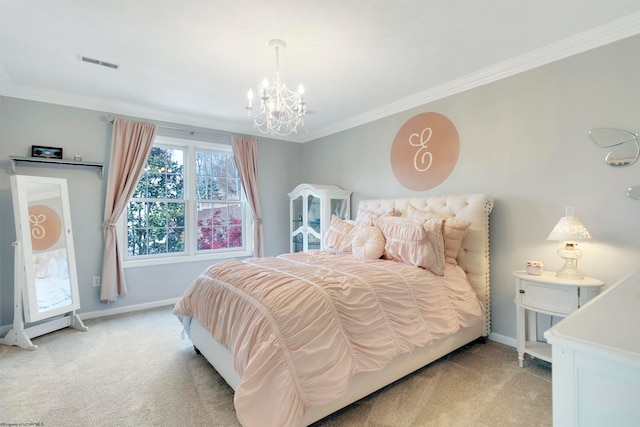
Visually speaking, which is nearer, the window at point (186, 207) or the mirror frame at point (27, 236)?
the mirror frame at point (27, 236)

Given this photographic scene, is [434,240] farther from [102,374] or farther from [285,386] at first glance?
[102,374]

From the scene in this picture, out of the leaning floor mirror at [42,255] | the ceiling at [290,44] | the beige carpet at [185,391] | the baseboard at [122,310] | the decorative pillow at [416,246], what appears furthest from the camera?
the baseboard at [122,310]

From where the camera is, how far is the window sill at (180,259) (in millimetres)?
3793

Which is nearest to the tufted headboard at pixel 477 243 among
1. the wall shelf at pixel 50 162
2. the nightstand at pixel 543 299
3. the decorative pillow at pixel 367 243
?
the nightstand at pixel 543 299

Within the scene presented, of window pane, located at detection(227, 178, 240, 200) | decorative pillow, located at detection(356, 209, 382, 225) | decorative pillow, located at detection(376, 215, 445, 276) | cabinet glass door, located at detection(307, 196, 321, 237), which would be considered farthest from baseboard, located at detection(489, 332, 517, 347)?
window pane, located at detection(227, 178, 240, 200)

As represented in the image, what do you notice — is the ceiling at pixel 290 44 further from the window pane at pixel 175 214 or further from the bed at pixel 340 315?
the window pane at pixel 175 214

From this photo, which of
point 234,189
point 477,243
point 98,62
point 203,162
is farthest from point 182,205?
point 477,243

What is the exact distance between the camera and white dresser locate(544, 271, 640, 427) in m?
0.77

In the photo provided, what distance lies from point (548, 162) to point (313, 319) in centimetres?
233

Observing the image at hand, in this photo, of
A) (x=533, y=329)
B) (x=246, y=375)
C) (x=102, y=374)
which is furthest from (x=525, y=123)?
(x=102, y=374)

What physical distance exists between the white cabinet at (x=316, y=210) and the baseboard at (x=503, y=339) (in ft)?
7.33

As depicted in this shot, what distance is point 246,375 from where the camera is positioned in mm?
1469

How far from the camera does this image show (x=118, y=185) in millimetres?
3611

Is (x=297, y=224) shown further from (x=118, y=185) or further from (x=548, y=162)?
(x=548, y=162)
